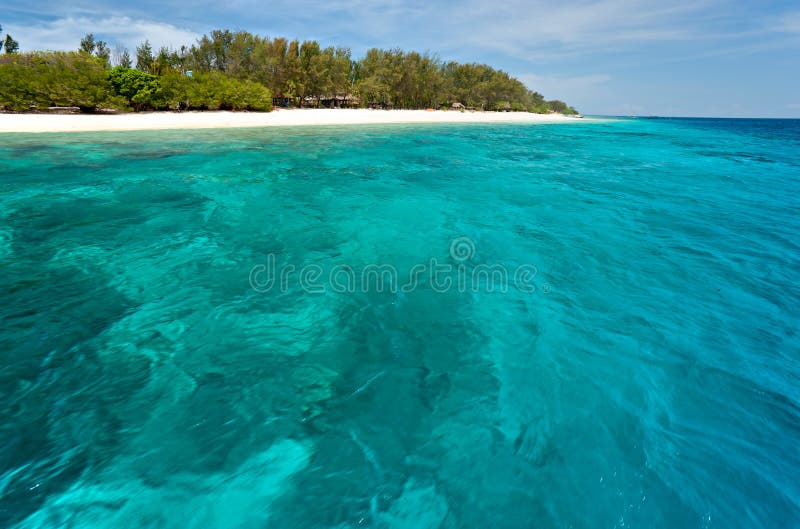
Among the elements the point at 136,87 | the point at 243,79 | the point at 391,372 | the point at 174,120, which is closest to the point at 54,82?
the point at 136,87

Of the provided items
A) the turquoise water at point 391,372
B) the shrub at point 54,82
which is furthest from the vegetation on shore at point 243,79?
the turquoise water at point 391,372

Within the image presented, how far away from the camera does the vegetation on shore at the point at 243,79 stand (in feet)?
110

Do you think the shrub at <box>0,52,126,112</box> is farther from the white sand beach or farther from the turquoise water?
the turquoise water

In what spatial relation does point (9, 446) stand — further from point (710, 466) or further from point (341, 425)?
point (710, 466)

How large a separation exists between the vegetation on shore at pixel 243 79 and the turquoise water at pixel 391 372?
3478cm

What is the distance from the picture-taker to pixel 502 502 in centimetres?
321

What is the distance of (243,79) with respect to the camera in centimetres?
5331

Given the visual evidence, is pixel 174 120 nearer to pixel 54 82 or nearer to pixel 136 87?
pixel 136 87

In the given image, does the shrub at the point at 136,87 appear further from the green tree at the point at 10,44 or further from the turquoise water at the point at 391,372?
the green tree at the point at 10,44

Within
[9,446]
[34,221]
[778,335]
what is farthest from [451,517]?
[34,221]

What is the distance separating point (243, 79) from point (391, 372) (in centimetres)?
6247

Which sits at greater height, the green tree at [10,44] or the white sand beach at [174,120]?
the green tree at [10,44]

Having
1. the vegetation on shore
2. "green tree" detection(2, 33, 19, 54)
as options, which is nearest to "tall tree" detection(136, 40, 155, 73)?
the vegetation on shore

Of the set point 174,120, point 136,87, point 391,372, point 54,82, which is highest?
point 136,87
